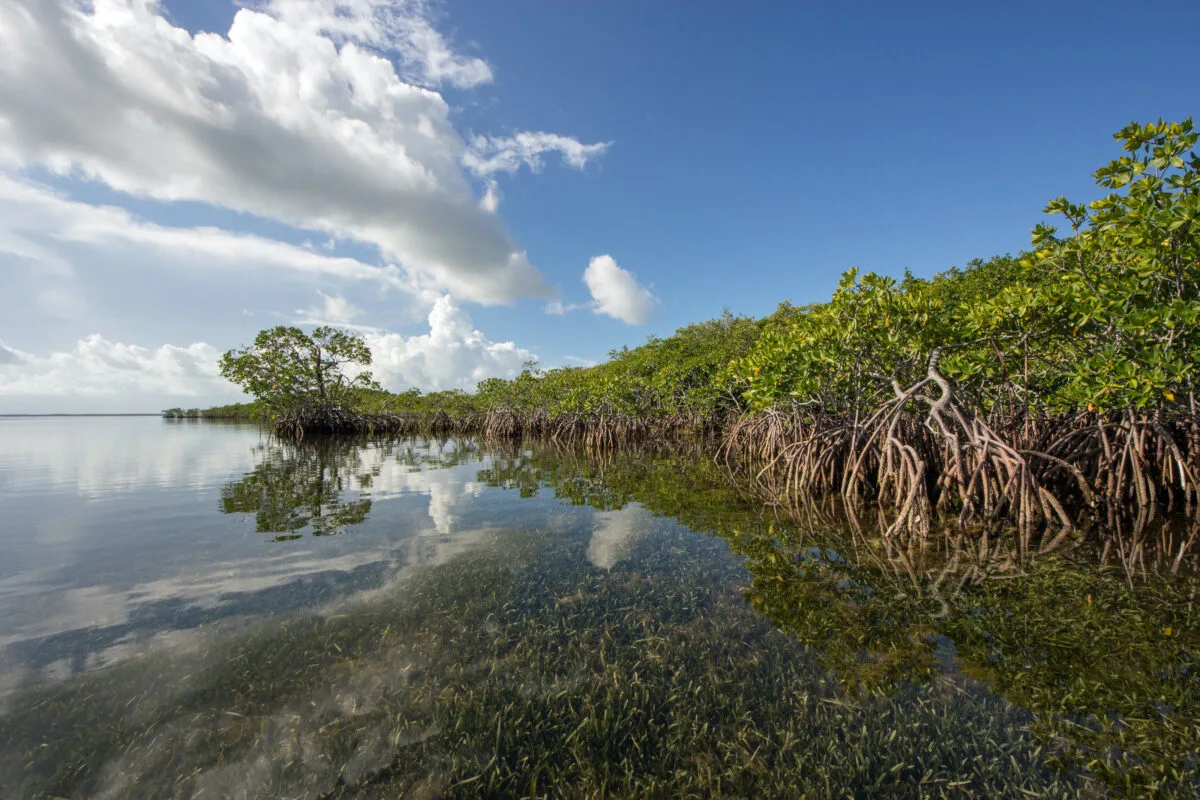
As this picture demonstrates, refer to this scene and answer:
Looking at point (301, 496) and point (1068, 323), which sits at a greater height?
point (1068, 323)

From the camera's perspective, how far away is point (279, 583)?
16.8 feet

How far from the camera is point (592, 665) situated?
3438 millimetres

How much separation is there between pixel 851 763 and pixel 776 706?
48cm

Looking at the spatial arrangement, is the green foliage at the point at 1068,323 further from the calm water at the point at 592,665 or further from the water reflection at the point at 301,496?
the water reflection at the point at 301,496

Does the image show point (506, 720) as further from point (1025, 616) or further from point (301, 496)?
point (301, 496)

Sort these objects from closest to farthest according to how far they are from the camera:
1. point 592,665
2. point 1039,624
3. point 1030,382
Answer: point 592,665, point 1039,624, point 1030,382

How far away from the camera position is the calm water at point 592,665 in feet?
8.09

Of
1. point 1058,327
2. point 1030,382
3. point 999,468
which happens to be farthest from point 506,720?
point 1030,382

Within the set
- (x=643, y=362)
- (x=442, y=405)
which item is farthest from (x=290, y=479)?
(x=442, y=405)

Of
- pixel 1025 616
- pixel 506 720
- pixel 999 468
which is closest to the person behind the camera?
pixel 506 720

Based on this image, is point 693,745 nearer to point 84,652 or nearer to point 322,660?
point 322,660

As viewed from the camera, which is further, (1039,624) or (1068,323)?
(1068,323)

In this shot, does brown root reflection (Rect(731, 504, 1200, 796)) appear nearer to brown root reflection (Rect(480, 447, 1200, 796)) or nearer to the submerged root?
brown root reflection (Rect(480, 447, 1200, 796))

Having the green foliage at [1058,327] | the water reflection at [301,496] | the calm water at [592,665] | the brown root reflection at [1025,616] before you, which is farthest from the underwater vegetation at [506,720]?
the green foliage at [1058,327]
